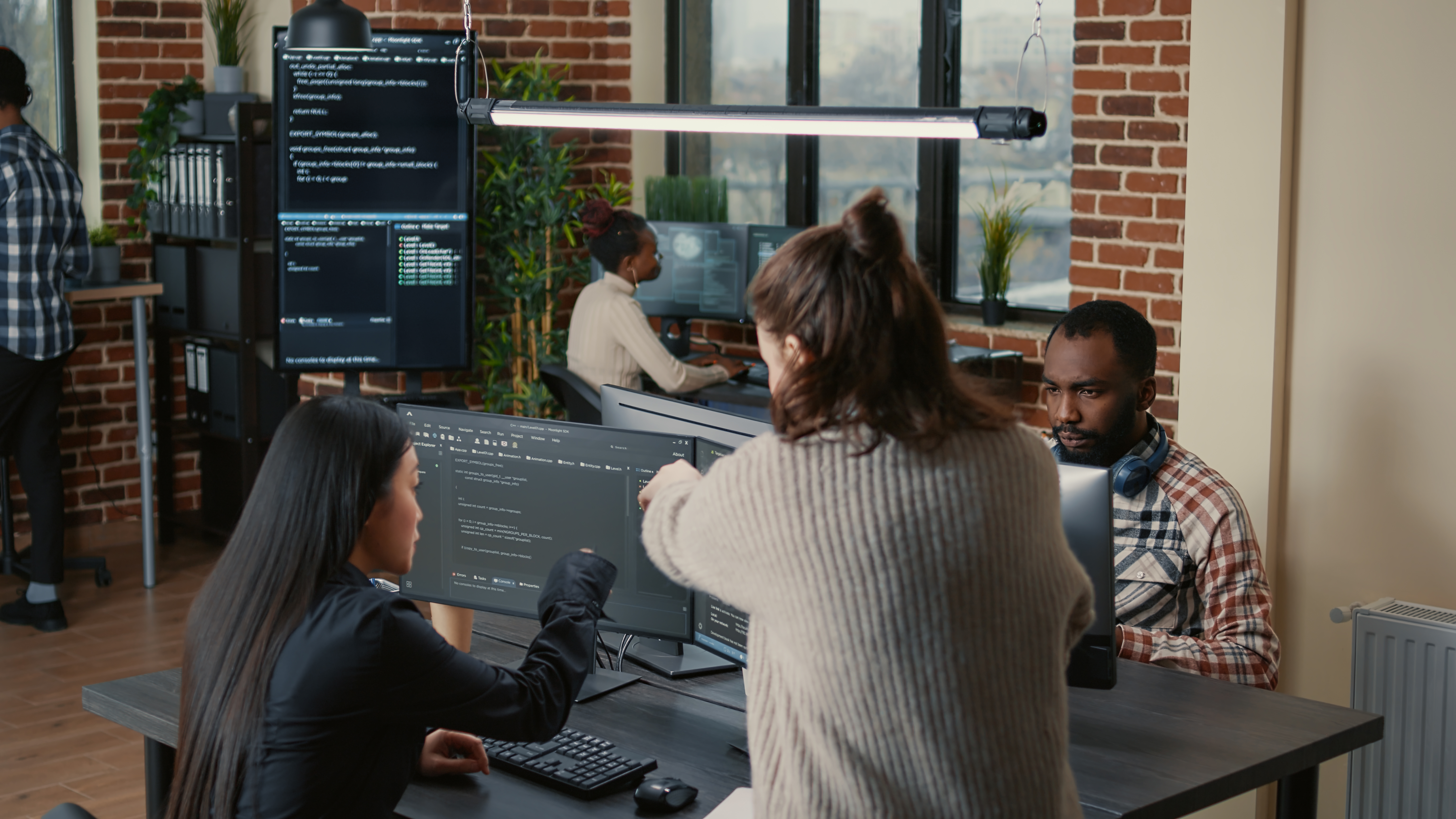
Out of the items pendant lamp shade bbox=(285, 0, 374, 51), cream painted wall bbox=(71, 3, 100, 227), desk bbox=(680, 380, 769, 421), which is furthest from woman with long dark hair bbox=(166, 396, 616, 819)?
cream painted wall bbox=(71, 3, 100, 227)

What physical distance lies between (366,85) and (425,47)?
21cm

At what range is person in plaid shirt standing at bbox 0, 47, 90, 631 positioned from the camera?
14.6 feet

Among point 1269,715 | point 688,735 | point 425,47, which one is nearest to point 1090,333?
point 1269,715

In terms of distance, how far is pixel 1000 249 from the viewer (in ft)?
14.4

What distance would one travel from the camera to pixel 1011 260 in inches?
178

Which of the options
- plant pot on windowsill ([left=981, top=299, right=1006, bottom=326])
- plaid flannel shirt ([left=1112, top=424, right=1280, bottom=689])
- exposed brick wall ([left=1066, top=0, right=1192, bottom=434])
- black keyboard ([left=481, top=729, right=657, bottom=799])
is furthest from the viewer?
plant pot on windowsill ([left=981, top=299, right=1006, bottom=326])

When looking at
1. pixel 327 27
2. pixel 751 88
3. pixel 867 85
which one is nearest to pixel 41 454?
pixel 327 27

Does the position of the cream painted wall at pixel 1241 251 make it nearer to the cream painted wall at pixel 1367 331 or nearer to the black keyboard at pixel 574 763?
the cream painted wall at pixel 1367 331

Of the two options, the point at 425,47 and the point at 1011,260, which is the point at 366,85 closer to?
the point at 425,47

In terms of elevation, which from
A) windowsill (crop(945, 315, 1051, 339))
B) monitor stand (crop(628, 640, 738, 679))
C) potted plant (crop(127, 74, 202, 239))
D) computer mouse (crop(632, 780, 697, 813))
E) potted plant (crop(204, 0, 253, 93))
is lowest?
computer mouse (crop(632, 780, 697, 813))

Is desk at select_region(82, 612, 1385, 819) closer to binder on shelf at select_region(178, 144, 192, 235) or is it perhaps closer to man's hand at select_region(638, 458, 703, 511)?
man's hand at select_region(638, 458, 703, 511)

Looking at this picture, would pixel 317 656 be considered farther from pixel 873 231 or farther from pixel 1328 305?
pixel 1328 305

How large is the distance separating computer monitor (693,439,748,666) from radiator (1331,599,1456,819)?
150 centimetres

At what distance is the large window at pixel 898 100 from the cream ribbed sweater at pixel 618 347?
673mm
